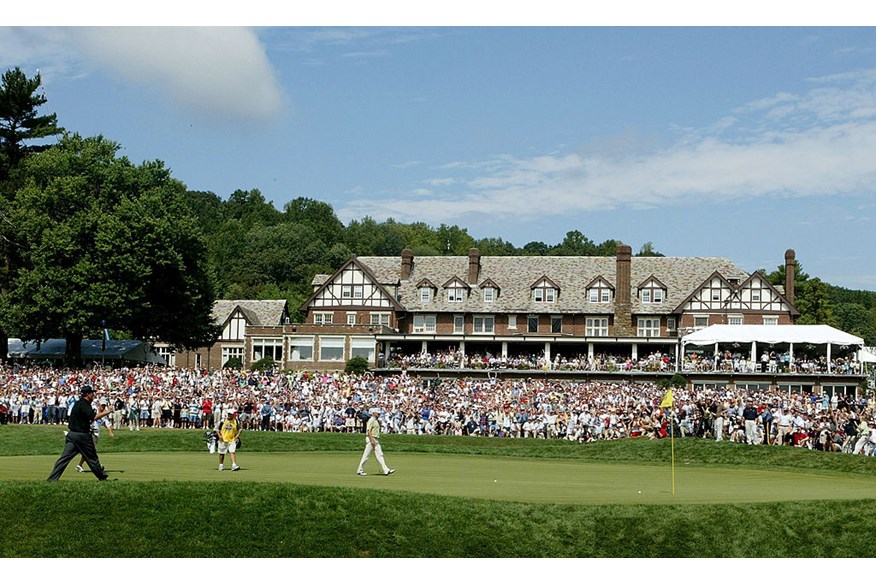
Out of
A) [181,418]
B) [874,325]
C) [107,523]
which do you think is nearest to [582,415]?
[181,418]

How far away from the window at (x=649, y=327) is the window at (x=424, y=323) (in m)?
15.3

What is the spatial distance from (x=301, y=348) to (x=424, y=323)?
32.2 ft

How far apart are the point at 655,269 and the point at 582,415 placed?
4258cm

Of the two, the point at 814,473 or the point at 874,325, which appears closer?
the point at 814,473

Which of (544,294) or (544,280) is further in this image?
(544,280)

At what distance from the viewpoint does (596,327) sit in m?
81.2

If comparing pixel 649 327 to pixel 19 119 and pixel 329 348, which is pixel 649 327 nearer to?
pixel 329 348

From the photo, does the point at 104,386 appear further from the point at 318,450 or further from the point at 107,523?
the point at 107,523

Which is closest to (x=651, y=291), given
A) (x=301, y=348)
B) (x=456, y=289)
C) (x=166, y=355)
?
(x=456, y=289)

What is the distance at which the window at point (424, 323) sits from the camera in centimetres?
8212

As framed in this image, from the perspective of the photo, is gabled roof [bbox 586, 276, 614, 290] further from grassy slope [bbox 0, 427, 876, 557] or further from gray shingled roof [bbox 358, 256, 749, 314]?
grassy slope [bbox 0, 427, 876, 557]

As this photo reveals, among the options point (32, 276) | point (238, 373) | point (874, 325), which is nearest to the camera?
point (238, 373)

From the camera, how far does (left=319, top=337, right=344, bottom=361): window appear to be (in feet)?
255

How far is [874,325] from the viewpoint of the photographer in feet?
484
